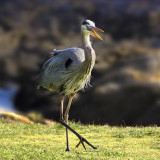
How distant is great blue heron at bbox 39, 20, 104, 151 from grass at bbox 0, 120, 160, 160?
0.45 meters

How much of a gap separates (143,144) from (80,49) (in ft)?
6.90

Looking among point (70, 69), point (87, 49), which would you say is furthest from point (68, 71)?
point (87, 49)

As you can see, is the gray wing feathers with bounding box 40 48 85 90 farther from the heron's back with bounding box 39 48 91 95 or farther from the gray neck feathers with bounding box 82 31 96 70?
the gray neck feathers with bounding box 82 31 96 70

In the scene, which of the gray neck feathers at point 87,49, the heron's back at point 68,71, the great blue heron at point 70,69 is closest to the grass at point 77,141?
the great blue heron at point 70,69

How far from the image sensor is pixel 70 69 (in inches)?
314

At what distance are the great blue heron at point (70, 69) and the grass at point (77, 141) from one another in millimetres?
448

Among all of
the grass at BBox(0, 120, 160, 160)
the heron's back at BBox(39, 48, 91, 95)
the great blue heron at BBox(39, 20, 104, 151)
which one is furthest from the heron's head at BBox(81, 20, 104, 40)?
the grass at BBox(0, 120, 160, 160)

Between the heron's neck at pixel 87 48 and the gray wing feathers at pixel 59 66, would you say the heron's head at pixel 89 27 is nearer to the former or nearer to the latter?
the heron's neck at pixel 87 48

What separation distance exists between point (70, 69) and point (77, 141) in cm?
151

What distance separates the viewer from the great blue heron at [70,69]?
761 cm

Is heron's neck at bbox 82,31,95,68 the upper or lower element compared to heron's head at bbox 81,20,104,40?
lower

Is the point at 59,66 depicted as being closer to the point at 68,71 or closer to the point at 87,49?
the point at 68,71

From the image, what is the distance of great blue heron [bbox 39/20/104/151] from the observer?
761cm

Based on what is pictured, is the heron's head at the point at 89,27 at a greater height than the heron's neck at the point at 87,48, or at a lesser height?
greater
